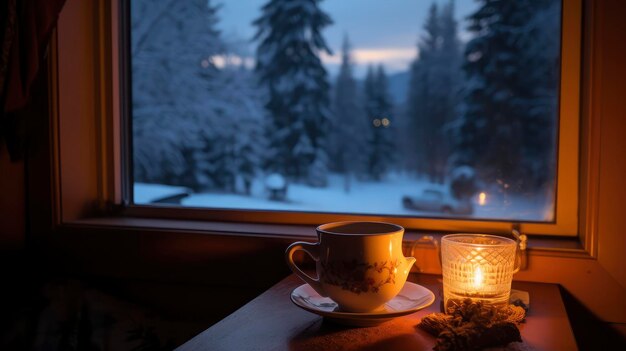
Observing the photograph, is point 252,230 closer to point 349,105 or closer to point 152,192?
point 152,192

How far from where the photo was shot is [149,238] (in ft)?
3.99

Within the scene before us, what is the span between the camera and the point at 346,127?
1821 millimetres

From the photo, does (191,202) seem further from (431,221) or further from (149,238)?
(431,221)

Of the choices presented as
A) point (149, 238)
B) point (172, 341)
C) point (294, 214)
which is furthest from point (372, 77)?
Result: point (172, 341)

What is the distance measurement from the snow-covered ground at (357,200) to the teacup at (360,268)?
51 cm

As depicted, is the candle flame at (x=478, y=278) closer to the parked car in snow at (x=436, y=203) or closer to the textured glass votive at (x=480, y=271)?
the textured glass votive at (x=480, y=271)

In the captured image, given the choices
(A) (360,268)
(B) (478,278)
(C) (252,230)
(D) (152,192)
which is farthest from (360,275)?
(D) (152,192)

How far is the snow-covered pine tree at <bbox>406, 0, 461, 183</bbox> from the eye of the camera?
1.46 meters

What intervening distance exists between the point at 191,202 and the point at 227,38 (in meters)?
0.65

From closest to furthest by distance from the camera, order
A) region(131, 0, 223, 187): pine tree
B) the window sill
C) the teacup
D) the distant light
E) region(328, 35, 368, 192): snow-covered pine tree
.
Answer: the teacup < the window sill < the distant light < region(131, 0, 223, 187): pine tree < region(328, 35, 368, 192): snow-covered pine tree

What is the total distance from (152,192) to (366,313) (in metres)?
0.94

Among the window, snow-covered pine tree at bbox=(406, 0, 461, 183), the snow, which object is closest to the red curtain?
the window

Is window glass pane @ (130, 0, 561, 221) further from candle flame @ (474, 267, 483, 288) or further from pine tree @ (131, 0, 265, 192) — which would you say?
candle flame @ (474, 267, 483, 288)

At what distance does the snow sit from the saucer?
75 cm
